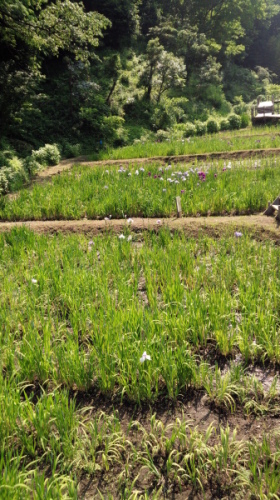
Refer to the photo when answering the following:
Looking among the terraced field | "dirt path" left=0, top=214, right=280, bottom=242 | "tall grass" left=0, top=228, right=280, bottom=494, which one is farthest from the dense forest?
"tall grass" left=0, top=228, right=280, bottom=494

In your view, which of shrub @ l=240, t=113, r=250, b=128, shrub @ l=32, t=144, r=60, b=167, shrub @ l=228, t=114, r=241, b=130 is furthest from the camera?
shrub @ l=240, t=113, r=250, b=128

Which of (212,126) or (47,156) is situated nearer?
(47,156)

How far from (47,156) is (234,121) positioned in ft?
32.8

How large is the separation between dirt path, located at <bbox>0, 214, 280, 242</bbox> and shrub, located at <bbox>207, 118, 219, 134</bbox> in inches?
513

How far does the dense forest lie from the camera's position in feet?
34.6

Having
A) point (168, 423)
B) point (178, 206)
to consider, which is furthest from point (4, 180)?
point (168, 423)

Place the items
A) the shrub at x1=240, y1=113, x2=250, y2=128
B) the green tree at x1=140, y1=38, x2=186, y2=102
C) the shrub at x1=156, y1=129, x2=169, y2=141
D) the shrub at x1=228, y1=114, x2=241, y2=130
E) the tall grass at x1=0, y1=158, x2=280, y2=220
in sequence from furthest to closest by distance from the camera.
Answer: the shrub at x1=240, y1=113, x2=250, y2=128 → the green tree at x1=140, y1=38, x2=186, y2=102 → the shrub at x1=228, y1=114, x2=241, y2=130 → the shrub at x1=156, y1=129, x2=169, y2=141 → the tall grass at x1=0, y1=158, x2=280, y2=220

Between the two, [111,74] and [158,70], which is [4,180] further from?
[158,70]

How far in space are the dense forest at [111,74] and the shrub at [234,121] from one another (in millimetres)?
47

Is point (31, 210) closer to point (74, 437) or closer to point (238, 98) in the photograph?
point (74, 437)

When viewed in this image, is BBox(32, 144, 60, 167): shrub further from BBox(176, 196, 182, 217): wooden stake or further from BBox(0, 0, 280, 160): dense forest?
BBox(176, 196, 182, 217): wooden stake

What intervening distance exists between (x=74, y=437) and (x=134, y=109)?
709 inches

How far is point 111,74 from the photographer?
52.1 feet

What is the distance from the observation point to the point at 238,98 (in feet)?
89.9
